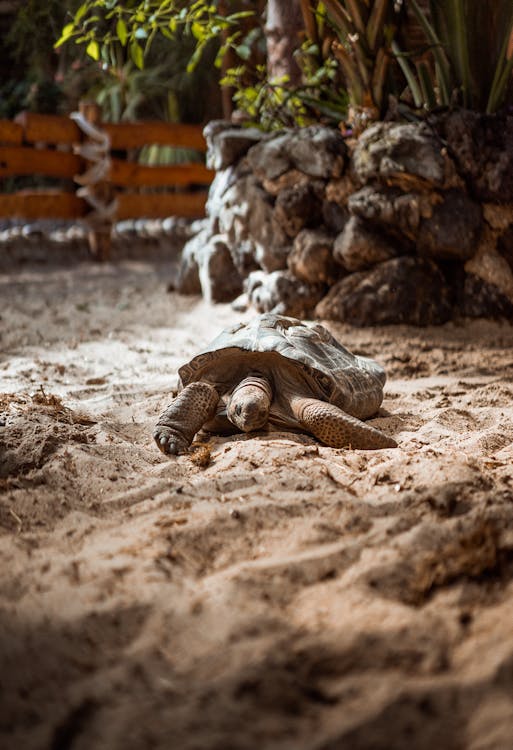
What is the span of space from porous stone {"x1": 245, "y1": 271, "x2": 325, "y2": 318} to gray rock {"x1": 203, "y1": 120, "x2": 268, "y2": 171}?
4.25 ft

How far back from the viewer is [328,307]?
16.9ft

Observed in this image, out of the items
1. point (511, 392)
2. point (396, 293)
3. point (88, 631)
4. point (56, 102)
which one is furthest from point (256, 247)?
point (56, 102)

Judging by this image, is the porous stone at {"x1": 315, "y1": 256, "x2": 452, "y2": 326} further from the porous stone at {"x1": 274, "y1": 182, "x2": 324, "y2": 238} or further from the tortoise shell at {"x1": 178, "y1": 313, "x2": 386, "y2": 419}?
the tortoise shell at {"x1": 178, "y1": 313, "x2": 386, "y2": 419}

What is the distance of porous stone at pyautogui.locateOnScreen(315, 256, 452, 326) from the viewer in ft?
16.2

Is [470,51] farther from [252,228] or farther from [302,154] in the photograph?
[252,228]

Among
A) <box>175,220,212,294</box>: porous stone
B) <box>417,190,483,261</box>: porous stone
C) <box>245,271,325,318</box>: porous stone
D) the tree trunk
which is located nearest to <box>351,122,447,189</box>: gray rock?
<box>417,190,483,261</box>: porous stone

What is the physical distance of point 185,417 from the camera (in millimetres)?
2766

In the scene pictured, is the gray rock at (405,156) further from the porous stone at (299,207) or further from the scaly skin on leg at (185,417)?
the scaly skin on leg at (185,417)

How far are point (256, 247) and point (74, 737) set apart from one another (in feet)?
16.4

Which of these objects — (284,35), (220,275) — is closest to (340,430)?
(220,275)

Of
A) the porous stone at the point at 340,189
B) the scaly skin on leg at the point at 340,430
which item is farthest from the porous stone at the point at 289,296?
the scaly skin on leg at the point at 340,430

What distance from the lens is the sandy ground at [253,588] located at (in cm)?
122

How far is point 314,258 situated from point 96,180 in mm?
4445

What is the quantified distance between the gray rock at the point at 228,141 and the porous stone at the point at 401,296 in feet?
5.76
